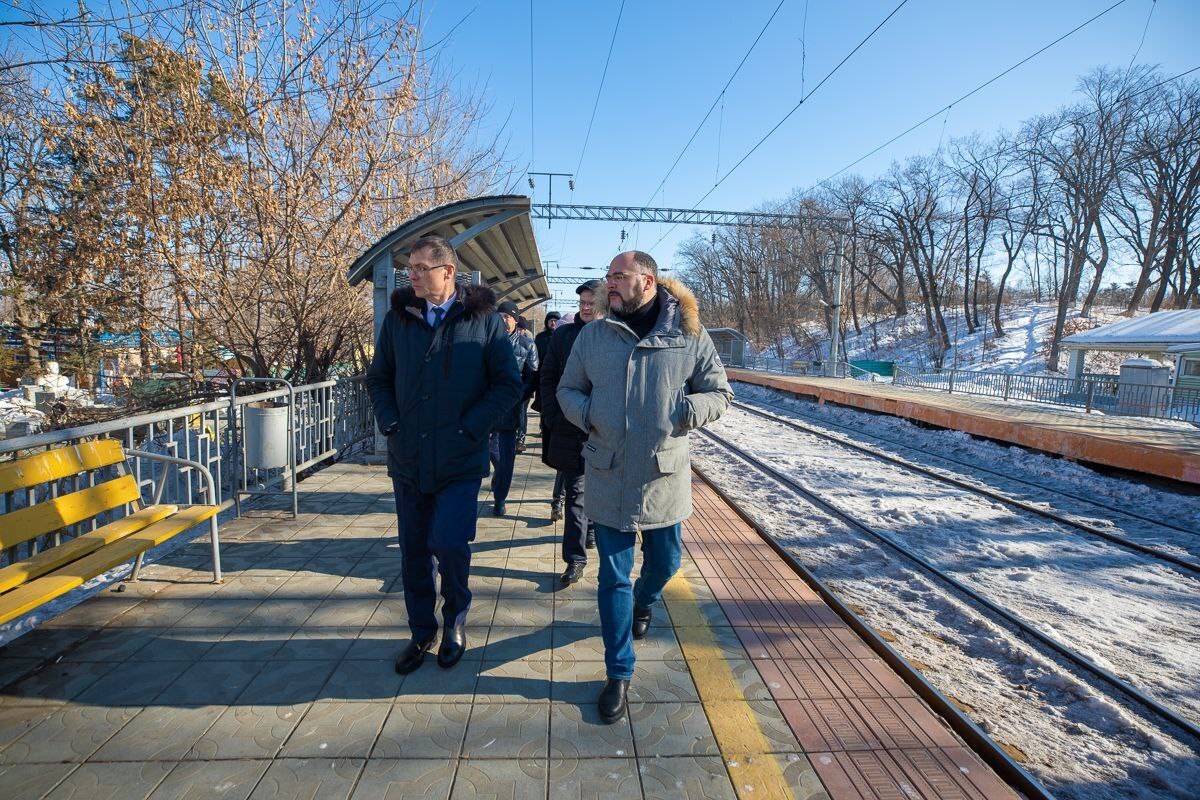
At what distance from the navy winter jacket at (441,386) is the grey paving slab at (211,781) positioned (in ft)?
3.98

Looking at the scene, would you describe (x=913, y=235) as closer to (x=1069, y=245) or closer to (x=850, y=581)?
(x=1069, y=245)

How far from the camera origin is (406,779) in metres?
2.22

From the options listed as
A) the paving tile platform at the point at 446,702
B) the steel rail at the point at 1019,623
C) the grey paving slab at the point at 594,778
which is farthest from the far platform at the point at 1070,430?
the grey paving slab at the point at 594,778

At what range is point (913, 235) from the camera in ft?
151

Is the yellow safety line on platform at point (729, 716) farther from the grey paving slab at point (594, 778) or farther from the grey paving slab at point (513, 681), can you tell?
the grey paving slab at point (513, 681)

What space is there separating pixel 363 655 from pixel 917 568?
4.31 meters

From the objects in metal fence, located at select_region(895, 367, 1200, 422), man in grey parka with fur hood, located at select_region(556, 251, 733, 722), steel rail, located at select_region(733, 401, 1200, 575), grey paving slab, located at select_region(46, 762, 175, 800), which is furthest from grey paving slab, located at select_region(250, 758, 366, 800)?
metal fence, located at select_region(895, 367, 1200, 422)

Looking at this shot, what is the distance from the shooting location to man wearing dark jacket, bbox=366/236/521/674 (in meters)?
2.86

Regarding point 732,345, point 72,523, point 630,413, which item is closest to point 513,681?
point 630,413

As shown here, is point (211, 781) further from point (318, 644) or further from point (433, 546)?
point (433, 546)

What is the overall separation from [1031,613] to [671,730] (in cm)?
326

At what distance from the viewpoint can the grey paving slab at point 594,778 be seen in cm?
218

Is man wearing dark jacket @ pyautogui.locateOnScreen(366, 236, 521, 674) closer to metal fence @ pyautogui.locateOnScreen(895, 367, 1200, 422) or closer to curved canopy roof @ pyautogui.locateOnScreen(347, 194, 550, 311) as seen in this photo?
curved canopy roof @ pyautogui.locateOnScreen(347, 194, 550, 311)

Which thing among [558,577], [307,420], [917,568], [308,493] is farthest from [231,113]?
[917,568]
